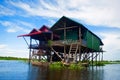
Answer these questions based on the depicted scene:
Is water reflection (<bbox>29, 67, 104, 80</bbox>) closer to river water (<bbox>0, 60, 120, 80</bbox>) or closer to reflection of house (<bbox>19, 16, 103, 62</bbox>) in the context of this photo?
river water (<bbox>0, 60, 120, 80</bbox>)

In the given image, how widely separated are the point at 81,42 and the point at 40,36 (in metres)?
10.0

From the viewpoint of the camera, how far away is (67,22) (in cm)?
3238

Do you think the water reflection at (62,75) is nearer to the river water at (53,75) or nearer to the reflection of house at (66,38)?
the river water at (53,75)

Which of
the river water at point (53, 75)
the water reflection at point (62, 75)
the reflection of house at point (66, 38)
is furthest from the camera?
the reflection of house at point (66, 38)

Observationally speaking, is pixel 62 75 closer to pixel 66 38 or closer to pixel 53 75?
pixel 53 75

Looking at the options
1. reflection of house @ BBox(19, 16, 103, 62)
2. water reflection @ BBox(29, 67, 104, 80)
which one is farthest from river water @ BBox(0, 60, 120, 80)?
reflection of house @ BBox(19, 16, 103, 62)

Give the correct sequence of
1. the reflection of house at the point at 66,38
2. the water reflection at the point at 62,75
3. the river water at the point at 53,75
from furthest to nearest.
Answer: the reflection of house at the point at 66,38 → the river water at the point at 53,75 → the water reflection at the point at 62,75

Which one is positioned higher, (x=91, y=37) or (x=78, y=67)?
(x=91, y=37)

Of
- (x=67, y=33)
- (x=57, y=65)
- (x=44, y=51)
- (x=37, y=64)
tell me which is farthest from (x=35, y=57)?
(x=57, y=65)

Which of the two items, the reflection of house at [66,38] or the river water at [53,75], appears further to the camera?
the reflection of house at [66,38]

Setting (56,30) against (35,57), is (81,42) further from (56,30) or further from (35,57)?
(35,57)

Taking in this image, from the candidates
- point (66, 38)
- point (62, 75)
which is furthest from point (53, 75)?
point (66, 38)

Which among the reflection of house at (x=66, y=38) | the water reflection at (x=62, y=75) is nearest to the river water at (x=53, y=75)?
the water reflection at (x=62, y=75)

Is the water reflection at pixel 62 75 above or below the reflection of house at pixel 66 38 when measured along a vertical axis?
below
